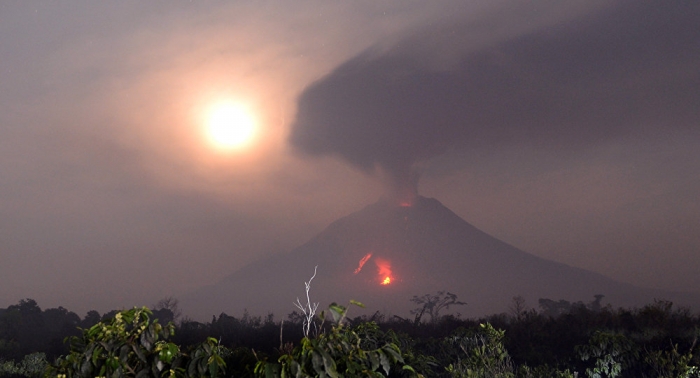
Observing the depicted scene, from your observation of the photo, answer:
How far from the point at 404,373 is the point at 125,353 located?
496cm

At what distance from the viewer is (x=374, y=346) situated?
11.4m

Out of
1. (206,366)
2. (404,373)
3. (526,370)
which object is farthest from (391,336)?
(206,366)

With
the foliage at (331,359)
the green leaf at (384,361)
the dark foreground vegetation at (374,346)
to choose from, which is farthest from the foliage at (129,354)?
the green leaf at (384,361)

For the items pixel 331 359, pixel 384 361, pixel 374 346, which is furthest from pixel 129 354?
pixel 374 346

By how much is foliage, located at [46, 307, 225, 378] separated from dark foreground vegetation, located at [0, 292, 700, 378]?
13mm

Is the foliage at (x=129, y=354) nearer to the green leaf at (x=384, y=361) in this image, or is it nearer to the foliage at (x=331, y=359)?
the foliage at (x=331, y=359)

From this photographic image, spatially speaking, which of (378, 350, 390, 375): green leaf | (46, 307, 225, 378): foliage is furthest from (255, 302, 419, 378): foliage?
(46, 307, 225, 378): foliage

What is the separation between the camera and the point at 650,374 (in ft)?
48.3

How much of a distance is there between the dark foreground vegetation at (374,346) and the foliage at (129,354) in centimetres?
1

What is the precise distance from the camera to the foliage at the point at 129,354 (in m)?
6.35

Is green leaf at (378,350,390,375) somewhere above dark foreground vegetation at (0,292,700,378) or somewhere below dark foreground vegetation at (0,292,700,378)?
above

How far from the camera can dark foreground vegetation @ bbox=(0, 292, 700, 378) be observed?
6.48 metres

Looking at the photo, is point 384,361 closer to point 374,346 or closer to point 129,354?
point 129,354

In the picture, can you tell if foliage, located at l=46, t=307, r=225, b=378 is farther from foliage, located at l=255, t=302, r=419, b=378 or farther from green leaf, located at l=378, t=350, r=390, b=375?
green leaf, located at l=378, t=350, r=390, b=375
